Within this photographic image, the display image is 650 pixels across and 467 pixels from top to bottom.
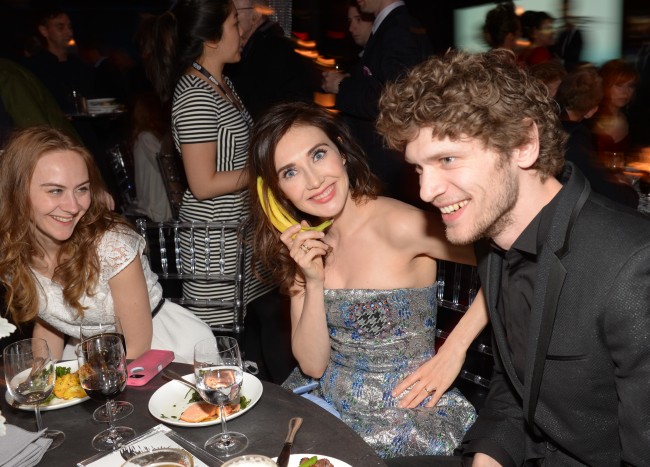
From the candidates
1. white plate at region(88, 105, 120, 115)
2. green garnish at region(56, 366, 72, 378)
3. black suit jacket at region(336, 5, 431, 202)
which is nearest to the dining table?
green garnish at region(56, 366, 72, 378)

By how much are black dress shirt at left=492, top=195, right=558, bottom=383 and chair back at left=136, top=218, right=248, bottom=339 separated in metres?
1.24

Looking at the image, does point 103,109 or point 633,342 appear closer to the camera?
point 633,342

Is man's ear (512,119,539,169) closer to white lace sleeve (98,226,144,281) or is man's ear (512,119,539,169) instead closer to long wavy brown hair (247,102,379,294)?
long wavy brown hair (247,102,379,294)

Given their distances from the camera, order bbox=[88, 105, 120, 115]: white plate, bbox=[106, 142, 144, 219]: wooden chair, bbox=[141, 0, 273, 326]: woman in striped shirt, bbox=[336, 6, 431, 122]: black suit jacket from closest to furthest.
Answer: bbox=[141, 0, 273, 326]: woman in striped shirt, bbox=[336, 6, 431, 122]: black suit jacket, bbox=[106, 142, 144, 219]: wooden chair, bbox=[88, 105, 120, 115]: white plate

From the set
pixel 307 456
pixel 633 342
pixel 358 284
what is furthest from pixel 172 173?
pixel 633 342

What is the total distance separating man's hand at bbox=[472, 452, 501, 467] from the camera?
5.35 ft

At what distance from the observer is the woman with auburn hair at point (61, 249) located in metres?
2.23

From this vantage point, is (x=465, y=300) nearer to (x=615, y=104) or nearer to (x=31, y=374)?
(x=31, y=374)

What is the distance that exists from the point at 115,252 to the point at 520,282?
147 cm

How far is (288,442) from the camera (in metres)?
1.30

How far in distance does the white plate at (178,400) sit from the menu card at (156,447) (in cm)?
4

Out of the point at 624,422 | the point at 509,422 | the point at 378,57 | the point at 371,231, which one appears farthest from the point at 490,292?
the point at 378,57

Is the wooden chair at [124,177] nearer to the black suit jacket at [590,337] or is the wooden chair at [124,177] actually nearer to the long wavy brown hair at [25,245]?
the long wavy brown hair at [25,245]

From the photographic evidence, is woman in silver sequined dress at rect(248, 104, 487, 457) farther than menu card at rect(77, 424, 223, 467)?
Yes
